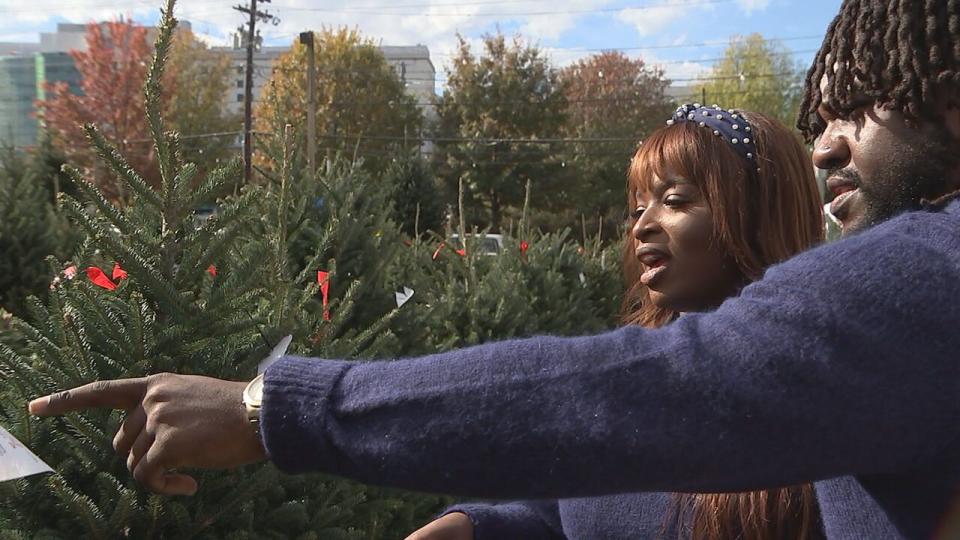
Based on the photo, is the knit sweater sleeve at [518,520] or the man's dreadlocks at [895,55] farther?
the knit sweater sleeve at [518,520]

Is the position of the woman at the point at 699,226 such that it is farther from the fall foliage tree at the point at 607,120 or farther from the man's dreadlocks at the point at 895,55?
the fall foliage tree at the point at 607,120

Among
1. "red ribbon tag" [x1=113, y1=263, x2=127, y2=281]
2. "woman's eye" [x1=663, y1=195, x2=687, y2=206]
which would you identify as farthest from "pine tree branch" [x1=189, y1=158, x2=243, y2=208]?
"woman's eye" [x1=663, y1=195, x2=687, y2=206]

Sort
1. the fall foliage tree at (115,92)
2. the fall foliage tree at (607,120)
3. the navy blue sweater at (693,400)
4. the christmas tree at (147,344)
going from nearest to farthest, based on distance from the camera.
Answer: the navy blue sweater at (693,400), the christmas tree at (147,344), the fall foliage tree at (115,92), the fall foliage tree at (607,120)

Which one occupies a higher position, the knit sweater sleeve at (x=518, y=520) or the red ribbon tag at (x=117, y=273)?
the red ribbon tag at (x=117, y=273)

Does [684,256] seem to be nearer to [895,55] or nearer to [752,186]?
[752,186]

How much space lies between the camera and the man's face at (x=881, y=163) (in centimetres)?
111

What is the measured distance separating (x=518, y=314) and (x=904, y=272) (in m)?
5.18

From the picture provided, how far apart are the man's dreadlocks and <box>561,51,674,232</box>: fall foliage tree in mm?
31120

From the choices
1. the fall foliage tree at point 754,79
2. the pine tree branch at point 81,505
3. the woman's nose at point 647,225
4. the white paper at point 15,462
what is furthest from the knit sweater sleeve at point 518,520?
the fall foliage tree at point 754,79

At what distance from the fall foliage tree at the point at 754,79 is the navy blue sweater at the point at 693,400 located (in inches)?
1937

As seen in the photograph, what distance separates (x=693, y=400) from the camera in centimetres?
90

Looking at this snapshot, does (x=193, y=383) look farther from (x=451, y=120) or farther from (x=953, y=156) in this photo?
(x=451, y=120)

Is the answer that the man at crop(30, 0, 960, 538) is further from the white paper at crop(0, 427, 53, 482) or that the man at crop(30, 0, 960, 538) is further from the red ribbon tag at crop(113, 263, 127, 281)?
the red ribbon tag at crop(113, 263, 127, 281)

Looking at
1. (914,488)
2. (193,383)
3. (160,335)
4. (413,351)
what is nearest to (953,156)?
(914,488)
